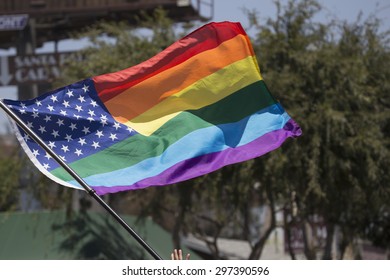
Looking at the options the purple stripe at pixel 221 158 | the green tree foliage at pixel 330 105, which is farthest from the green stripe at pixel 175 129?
the green tree foliage at pixel 330 105

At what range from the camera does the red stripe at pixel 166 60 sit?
332 inches

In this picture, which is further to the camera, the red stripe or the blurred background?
the blurred background

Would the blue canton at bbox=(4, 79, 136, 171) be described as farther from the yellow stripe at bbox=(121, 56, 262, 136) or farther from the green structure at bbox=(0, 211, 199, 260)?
the green structure at bbox=(0, 211, 199, 260)

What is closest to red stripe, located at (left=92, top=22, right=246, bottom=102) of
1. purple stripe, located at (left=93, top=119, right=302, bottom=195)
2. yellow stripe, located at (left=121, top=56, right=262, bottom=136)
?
yellow stripe, located at (left=121, top=56, right=262, bottom=136)

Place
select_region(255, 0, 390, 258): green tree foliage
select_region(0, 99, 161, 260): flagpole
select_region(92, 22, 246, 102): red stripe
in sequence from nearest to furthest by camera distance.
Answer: select_region(0, 99, 161, 260): flagpole
select_region(92, 22, 246, 102): red stripe
select_region(255, 0, 390, 258): green tree foliage

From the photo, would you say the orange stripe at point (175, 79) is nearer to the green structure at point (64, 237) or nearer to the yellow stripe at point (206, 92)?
the yellow stripe at point (206, 92)

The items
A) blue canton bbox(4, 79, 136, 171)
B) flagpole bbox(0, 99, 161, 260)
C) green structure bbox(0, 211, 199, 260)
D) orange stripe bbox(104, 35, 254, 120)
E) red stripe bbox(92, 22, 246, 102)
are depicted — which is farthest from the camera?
green structure bbox(0, 211, 199, 260)

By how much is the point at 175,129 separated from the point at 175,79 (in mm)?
474

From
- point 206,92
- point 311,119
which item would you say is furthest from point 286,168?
point 206,92

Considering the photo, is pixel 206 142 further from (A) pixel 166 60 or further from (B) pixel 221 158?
(A) pixel 166 60

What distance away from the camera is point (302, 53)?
2048 cm

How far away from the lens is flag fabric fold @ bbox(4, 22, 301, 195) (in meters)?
8.09
